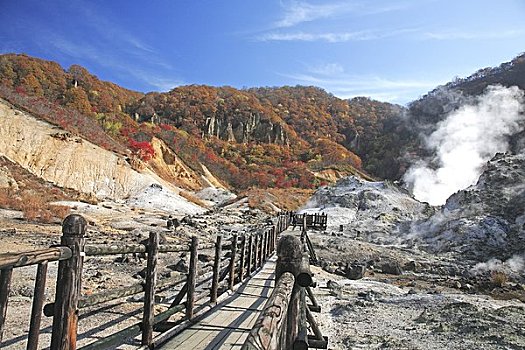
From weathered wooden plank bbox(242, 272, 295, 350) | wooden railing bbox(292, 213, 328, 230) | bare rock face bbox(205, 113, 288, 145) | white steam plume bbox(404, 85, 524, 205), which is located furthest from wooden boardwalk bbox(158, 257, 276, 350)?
bare rock face bbox(205, 113, 288, 145)

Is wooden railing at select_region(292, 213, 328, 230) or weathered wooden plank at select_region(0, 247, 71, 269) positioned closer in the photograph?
weathered wooden plank at select_region(0, 247, 71, 269)

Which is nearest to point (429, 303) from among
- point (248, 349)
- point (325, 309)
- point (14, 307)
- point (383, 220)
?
point (325, 309)

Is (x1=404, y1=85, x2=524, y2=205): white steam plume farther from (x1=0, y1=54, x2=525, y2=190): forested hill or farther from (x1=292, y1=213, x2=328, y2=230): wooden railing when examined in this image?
(x1=292, y1=213, x2=328, y2=230): wooden railing

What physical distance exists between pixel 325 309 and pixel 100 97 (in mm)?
62014

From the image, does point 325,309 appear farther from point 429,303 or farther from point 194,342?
point 194,342

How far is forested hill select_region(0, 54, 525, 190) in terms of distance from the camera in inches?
2040

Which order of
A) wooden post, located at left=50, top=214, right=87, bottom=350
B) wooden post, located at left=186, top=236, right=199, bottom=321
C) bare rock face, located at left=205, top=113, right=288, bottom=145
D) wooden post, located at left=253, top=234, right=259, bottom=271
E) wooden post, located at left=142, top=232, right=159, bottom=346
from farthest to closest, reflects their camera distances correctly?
1. bare rock face, located at left=205, top=113, right=288, bottom=145
2. wooden post, located at left=253, top=234, right=259, bottom=271
3. wooden post, located at left=186, top=236, right=199, bottom=321
4. wooden post, located at left=142, top=232, right=159, bottom=346
5. wooden post, located at left=50, top=214, right=87, bottom=350

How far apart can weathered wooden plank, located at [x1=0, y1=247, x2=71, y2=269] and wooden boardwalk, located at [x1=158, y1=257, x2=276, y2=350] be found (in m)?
2.12

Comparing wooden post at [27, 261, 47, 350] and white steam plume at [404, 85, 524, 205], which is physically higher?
white steam plume at [404, 85, 524, 205]

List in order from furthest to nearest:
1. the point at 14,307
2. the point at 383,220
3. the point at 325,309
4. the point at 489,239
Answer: the point at 383,220 → the point at 489,239 → the point at 325,309 → the point at 14,307

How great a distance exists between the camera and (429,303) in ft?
32.6

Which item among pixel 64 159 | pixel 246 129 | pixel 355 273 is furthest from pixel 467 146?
pixel 246 129

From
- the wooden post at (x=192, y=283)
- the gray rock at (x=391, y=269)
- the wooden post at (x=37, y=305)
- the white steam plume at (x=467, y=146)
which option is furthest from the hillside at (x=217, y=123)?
the wooden post at (x=37, y=305)

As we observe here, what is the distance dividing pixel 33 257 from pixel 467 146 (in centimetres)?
5371
